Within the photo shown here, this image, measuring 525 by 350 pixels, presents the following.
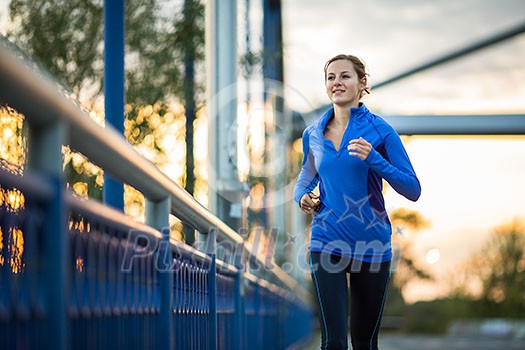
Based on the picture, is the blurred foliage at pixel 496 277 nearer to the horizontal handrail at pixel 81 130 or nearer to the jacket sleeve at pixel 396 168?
the jacket sleeve at pixel 396 168

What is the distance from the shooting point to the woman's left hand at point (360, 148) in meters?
3.83

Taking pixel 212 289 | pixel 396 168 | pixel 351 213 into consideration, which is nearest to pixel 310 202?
pixel 351 213

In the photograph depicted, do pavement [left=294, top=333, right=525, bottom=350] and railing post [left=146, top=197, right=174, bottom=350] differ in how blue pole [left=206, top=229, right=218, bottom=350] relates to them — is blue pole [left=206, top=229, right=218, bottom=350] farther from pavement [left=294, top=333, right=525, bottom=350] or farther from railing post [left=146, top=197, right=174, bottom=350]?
pavement [left=294, top=333, right=525, bottom=350]

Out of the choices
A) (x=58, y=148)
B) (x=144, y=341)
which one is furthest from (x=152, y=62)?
(x=58, y=148)

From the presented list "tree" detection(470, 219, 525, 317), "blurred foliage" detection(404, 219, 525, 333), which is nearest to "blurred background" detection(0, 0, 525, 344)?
"blurred foliage" detection(404, 219, 525, 333)

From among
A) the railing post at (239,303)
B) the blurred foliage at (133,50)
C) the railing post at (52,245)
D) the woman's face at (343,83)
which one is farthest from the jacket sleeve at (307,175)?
the blurred foliage at (133,50)

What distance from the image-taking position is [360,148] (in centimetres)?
383

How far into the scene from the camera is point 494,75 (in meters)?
21.5

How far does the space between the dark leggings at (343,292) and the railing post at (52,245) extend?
6.75ft

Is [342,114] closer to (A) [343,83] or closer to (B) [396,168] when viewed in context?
(A) [343,83]

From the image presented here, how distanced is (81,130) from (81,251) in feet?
1.01

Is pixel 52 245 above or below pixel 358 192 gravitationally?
below

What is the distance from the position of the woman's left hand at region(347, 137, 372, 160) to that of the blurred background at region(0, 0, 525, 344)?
1.37 feet

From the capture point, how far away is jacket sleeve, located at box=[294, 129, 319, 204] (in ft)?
13.8
